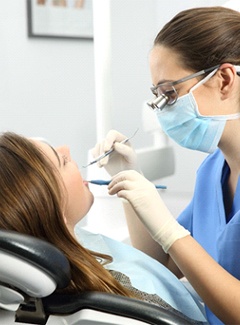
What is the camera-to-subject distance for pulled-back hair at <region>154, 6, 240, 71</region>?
146cm

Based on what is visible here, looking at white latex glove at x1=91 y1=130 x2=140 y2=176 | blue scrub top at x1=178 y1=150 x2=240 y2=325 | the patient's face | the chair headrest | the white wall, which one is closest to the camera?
the chair headrest

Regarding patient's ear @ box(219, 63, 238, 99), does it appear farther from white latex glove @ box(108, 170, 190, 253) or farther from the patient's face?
the patient's face

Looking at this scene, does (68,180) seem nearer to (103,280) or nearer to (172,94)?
(103,280)

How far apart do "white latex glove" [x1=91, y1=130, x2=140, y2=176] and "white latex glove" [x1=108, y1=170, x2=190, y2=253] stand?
0.28 meters

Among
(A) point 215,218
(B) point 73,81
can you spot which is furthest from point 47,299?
(B) point 73,81

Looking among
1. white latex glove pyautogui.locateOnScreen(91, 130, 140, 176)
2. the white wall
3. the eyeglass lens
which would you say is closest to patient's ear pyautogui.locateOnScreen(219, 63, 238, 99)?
the eyeglass lens

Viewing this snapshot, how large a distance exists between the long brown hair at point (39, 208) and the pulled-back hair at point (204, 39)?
1.55ft

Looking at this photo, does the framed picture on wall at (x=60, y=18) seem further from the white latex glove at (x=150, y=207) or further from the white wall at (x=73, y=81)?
the white latex glove at (x=150, y=207)

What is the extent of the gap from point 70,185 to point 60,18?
83.4 inches

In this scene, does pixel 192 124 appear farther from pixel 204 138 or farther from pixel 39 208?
pixel 39 208

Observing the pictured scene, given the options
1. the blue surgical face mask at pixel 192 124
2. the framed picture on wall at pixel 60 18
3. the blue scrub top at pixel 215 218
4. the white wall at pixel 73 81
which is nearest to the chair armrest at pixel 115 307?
the blue scrub top at pixel 215 218

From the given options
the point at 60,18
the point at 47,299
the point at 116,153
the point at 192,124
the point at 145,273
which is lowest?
the point at 145,273

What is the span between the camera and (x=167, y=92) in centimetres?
153

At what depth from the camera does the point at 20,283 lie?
93 cm
